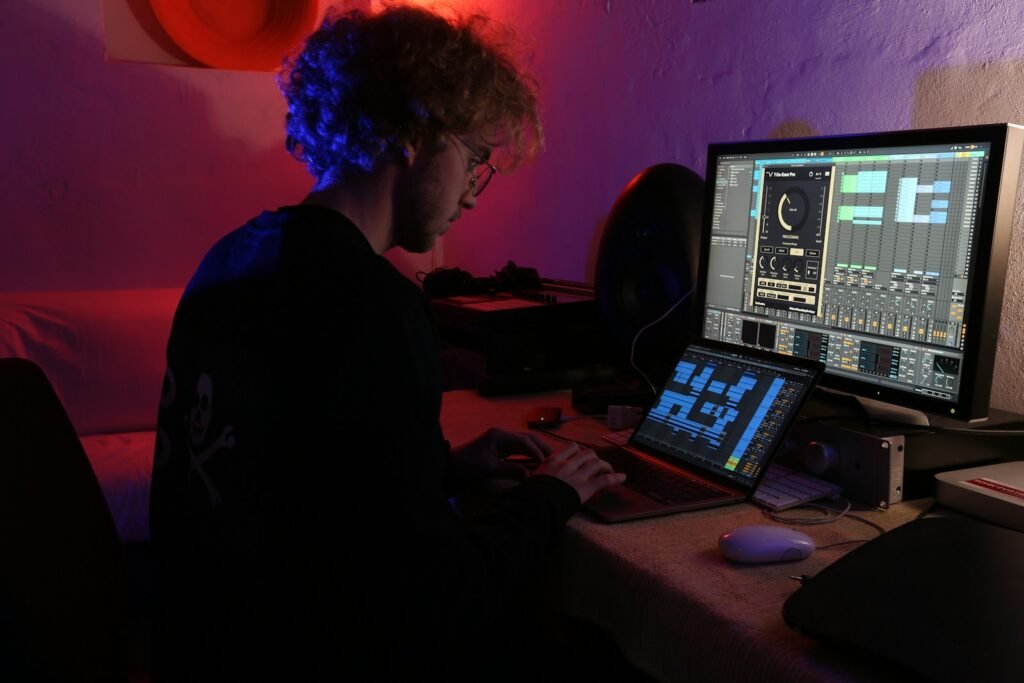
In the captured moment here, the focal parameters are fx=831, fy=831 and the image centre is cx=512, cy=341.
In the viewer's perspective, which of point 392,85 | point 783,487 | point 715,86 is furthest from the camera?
point 715,86

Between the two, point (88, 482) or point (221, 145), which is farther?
point (221, 145)

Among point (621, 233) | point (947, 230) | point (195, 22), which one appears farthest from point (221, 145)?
point (947, 230)

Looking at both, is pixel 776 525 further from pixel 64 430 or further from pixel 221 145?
pixel 221 145

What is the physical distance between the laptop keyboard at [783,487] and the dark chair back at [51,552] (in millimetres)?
666

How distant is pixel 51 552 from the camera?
0.91 meters

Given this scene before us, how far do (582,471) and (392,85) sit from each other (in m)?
0.53

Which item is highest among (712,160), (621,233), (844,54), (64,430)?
(844,54)

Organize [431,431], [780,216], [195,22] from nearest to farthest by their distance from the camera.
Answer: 1. [431,431]
2. [780,216]
3. [195,22]

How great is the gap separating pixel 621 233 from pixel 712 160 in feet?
1.00

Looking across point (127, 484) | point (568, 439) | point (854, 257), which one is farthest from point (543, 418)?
point (127, 484)

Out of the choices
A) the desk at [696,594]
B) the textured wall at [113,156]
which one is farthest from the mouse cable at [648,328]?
the textured wall at [113,156]

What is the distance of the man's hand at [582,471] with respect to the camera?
40.9 inches

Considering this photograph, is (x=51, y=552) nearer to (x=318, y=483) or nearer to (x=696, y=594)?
(x=318, y=483)

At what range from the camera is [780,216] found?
1.25 metres
